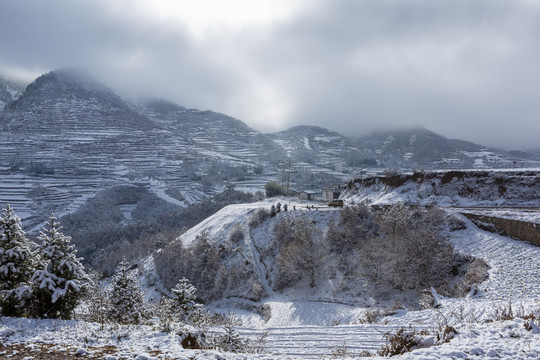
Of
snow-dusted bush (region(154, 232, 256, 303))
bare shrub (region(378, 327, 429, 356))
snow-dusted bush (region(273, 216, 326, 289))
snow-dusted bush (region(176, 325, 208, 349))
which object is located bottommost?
snow-dusted bush (region(154, 232, 256, 303))

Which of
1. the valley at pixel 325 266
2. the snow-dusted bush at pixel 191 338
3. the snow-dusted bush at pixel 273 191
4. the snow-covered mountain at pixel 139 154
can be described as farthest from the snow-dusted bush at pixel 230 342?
the snow-covered mountain at pixel 139 154

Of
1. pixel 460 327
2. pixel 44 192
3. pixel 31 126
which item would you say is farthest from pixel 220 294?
pixel 31 126

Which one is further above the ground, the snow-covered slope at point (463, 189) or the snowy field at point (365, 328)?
the snow-covered slope at point (463, 189)

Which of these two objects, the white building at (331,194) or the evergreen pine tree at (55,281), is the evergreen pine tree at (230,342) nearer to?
the evergreen pine tree at (55,281)

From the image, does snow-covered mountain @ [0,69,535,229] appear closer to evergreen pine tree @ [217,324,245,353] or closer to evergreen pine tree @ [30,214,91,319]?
evergreen pine tree @ [30,214,91,319]

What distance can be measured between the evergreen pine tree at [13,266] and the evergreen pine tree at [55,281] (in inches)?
15.9

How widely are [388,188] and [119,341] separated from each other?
1411 inches

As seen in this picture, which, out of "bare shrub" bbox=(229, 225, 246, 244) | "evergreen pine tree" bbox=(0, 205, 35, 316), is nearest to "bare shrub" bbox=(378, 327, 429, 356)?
"evergreen pine tree" bbox=(0, 205, 35, 316)

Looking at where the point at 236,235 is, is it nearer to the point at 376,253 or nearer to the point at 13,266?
the point at 376,253

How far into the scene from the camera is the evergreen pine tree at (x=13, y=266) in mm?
9562

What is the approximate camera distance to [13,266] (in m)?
10.2

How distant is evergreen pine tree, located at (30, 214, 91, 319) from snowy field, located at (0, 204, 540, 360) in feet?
2.73

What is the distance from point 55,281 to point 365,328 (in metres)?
12.4

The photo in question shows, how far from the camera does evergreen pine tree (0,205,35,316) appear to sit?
9.56m
